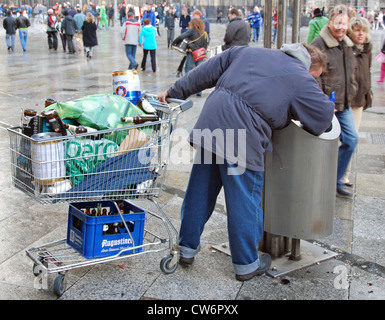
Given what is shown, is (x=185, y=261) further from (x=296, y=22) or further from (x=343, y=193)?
(x=343, y=193)

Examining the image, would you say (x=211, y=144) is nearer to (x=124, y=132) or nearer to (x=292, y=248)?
(x=124, y=132)

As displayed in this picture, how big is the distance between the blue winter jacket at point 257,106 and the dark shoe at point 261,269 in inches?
30.9

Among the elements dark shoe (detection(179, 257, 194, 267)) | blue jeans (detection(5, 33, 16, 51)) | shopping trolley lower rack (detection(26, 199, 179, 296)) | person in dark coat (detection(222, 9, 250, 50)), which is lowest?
Result: dark shoe (detection(179, 257, 194, 267))

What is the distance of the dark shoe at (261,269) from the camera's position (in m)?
3.94

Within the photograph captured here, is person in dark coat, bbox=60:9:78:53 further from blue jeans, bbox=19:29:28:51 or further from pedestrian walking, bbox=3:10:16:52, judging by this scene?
pedestrian walking, bbox=3:10:16:52

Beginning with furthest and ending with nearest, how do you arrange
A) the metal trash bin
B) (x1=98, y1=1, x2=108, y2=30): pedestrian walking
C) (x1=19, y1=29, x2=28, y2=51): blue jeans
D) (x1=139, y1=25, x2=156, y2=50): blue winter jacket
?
(x1=98, y1=1, x2=108, y2=30): pedestrian walking < (x1=19, y1=29, x2=28, y2=51): blue jeans < (x1=139, y1=25, x2=156, y2=50): blue winter jacket < the metal trash bin

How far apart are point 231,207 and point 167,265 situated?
2.20ft

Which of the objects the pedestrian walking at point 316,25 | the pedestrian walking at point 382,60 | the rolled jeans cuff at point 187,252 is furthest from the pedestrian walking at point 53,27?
the rolled jeans cuff at point 187,252

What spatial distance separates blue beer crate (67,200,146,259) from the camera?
3.86 metres

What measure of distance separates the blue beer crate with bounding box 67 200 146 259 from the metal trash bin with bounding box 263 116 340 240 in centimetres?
97

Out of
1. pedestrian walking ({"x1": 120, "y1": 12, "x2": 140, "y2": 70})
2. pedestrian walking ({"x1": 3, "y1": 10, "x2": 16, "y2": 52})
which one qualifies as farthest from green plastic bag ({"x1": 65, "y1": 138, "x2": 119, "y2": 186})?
pedestrian walking ({"x1": 3, "y1": 10, "x2": 16, "y2": 52})

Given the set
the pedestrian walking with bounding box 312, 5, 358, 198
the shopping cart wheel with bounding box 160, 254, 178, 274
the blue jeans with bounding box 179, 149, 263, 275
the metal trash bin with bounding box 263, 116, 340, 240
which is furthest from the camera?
the pedestrian walking with bounding box 312, 5, 358, 198
